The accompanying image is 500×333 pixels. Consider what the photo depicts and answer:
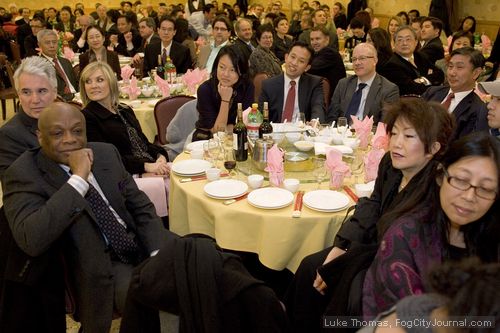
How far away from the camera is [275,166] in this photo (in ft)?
7.97

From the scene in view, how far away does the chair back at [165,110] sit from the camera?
3879 millimetres

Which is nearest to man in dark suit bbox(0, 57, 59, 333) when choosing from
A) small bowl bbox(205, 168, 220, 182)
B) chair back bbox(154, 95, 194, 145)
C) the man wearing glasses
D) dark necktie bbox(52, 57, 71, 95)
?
small bowl bbox(205, 168, 220, 182)

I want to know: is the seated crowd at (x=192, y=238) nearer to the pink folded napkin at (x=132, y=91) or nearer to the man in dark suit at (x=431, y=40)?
the pink folded napkin at (x=132, y=91)

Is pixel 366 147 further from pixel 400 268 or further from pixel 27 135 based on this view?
pixel 27 135

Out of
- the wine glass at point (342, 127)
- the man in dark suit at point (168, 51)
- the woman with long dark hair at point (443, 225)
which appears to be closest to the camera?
the woman with long dark hair at point (443, 225)

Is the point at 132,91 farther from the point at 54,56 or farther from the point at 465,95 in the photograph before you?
the point at 465,95

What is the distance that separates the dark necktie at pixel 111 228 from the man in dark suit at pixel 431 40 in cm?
504

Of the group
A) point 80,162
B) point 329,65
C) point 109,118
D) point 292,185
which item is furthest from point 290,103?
point 80,162

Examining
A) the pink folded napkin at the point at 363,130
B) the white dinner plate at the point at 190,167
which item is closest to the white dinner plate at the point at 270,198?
the white dinner plate at the point at 190,167

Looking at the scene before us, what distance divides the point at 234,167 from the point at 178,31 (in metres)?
6.31

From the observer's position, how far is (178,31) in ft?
27.1

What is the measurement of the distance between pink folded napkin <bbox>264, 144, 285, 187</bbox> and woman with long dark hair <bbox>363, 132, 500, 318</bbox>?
0.90m

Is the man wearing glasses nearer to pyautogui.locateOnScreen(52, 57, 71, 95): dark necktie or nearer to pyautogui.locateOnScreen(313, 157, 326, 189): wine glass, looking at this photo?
pyautogui.locateOnScreen(52, 57, 71, 95): dark necktie

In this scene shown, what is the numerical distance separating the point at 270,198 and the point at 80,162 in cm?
94
